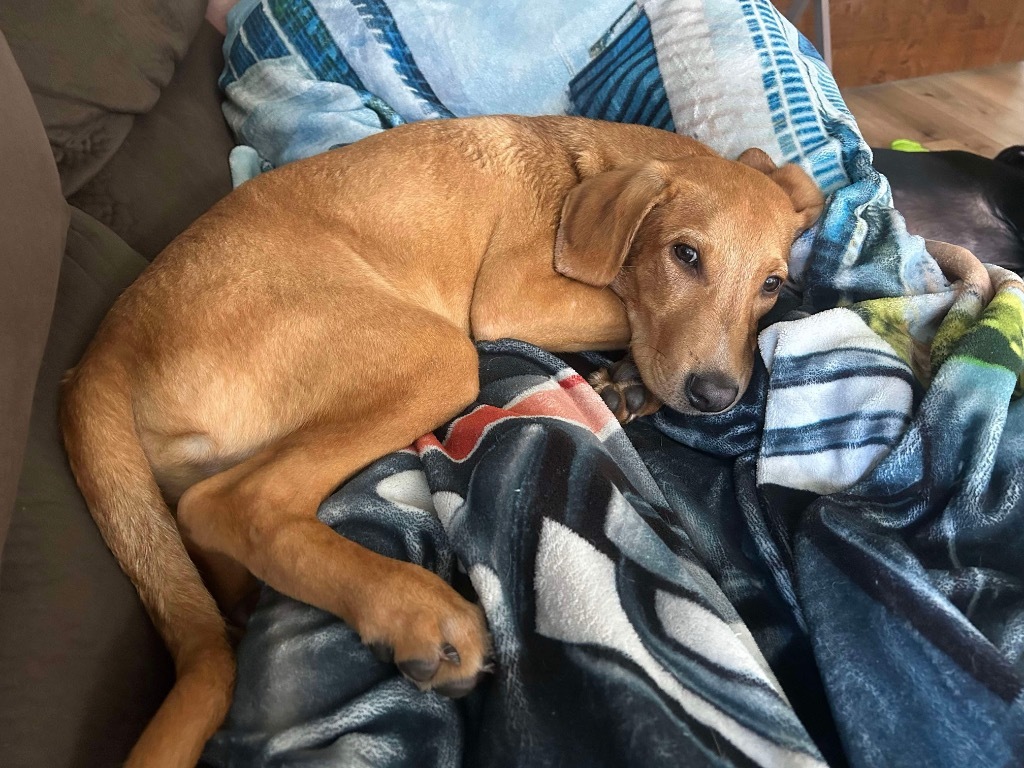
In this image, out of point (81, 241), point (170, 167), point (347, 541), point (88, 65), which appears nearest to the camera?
point (347, 541)

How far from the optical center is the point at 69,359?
168 cm

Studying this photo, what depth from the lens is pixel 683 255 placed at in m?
2.02

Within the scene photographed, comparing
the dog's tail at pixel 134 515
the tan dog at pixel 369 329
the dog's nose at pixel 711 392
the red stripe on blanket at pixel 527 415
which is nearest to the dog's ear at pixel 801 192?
the tan dog at pixel 369 329

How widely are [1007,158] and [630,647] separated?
11.1 feet

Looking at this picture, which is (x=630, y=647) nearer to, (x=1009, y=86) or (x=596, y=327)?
(x=596, y=327)

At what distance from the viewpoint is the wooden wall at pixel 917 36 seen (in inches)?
214

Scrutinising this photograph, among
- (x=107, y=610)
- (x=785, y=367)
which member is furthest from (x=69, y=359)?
(x=785, y=367)

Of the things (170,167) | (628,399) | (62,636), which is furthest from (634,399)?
(170,167)

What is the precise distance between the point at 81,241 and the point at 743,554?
190cm

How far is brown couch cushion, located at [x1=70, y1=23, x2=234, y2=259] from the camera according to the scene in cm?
226

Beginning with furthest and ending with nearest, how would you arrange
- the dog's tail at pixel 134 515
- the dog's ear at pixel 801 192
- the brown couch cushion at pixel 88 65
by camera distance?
the dog's ear at pixel 801 192 → the brown couch cushion at pixel 88 65 → the dog's tail at pixel 134 515

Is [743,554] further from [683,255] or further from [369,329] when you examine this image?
[369,329]

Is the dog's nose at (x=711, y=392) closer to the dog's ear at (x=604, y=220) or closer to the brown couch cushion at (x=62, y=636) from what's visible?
the dog's ear at (x=604, y=220)

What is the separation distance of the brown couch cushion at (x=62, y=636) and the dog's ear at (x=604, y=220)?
4.45ft
